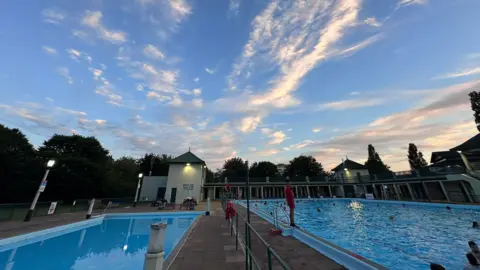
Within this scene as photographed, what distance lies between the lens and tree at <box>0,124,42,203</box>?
20.3m

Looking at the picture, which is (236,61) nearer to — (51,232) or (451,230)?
(51,232)

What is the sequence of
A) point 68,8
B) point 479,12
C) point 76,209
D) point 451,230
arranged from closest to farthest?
1. point 479,12
2. point 68,8
3. point 451,230
4. point 76,209

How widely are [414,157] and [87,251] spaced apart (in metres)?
75.2

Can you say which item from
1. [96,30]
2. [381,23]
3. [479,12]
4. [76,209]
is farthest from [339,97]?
[76,209]

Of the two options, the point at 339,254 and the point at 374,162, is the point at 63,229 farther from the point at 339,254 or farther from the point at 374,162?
the point at 374,162

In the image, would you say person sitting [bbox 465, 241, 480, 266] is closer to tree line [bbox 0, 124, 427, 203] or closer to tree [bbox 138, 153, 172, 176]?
tree line [bbox 0, 124, 427, 203]

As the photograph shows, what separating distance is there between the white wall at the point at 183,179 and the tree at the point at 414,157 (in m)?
63.4

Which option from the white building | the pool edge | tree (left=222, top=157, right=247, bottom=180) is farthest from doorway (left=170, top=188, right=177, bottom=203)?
tree (left=222, top=157, right=247, bottom=180)

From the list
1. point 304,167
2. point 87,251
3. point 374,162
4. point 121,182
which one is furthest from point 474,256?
point 374,162

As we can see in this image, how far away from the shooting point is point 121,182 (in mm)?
31672

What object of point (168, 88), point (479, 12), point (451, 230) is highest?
point (168, 88)

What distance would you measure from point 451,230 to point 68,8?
79.6ft

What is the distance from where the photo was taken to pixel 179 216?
15969mm

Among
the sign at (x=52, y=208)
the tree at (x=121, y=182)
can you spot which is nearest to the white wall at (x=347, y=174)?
the tree at (x=121, y=182)
